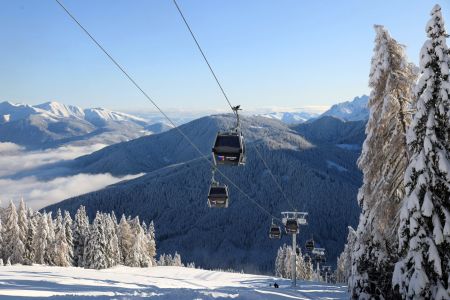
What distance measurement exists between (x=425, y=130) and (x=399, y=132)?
4518 millimetres

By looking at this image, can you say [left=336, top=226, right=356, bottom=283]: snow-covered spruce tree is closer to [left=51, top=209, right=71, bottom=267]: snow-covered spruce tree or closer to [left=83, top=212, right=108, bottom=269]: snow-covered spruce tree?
[left=83, top=212, right=108, bottom=269]: snow-covered spruce tree

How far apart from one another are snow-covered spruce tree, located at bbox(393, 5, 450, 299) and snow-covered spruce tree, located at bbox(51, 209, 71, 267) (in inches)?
2236

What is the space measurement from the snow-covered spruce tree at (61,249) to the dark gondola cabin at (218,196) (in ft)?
143

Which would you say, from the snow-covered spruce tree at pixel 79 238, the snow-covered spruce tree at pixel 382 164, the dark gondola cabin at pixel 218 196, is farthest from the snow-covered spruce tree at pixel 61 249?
the snow-covered spruce tree at pixel 382 164

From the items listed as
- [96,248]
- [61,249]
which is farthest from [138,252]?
[61,249]

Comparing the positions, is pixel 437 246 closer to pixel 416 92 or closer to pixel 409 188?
pixel 409 188

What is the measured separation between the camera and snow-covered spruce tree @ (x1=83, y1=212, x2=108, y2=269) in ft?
214

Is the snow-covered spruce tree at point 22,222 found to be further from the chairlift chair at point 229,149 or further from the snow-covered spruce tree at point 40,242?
the chairlift chair at point 229,149

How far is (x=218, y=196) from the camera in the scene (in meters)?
28.0

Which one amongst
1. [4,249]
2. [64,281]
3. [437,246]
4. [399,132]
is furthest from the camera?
[4,249]

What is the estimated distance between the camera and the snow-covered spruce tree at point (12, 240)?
204 ft

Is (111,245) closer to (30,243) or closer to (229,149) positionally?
(30,243)

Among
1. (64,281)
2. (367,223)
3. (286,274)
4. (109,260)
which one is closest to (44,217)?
(109,260)

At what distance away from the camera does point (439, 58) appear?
1634 cm
